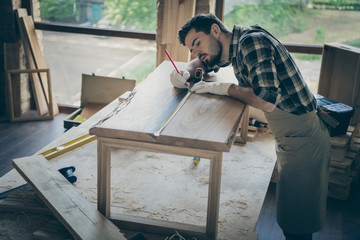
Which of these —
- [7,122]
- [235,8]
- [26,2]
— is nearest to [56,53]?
[26,2]

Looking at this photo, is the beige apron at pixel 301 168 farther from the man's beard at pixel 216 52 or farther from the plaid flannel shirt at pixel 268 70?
the man's beard at pixel 216 52

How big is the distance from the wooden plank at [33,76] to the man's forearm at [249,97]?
331 centimetres

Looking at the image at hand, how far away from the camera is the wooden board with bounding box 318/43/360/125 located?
3586 mm

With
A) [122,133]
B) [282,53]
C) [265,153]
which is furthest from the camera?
[265,153]

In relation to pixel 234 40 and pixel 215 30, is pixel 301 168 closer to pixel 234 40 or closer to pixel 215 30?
pixel 234 40

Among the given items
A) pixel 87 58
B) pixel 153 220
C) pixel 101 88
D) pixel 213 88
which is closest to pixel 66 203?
pixel 153 220

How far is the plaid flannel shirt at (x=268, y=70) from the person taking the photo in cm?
190

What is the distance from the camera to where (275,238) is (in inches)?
119

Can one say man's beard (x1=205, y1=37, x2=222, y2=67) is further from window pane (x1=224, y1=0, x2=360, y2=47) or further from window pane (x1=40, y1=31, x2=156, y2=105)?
window pane (x1=40, y1=31, x2=156, y2=105)

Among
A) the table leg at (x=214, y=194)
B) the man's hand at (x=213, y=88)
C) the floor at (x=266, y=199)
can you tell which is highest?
the man's hand at (x=213, y=88)

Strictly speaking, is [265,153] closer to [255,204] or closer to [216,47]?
[255,204]

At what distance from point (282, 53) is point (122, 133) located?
2.81ft

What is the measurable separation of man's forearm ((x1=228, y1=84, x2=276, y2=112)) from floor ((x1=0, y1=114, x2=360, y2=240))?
50.1 inches

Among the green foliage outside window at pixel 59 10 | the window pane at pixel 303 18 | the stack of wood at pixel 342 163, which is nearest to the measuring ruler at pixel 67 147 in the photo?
the stack of wood at pixel 342 163
